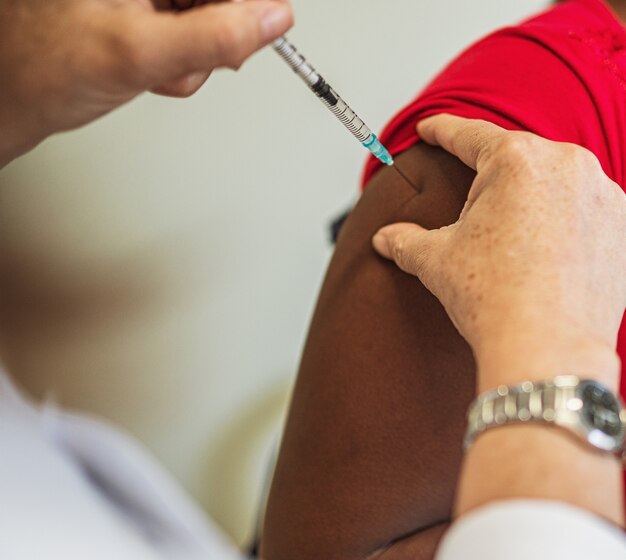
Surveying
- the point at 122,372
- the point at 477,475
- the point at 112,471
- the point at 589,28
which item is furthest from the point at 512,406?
the point at 122,372

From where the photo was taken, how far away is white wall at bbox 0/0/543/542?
0.83 meters

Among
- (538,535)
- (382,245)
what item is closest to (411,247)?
(382,245)

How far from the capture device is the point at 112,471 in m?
0.83

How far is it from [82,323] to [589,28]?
763 mm

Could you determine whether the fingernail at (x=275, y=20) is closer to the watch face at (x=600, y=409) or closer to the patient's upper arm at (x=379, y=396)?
the patient's upper arm at (x=379, y=396)

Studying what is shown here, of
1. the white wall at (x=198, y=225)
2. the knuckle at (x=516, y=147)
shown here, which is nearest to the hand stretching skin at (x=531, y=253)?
the knuckle at (x=516, y=147)

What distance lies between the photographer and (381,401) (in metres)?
0.65

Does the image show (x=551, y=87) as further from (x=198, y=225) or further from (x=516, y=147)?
(x=198, y=225)

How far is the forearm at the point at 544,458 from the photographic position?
0.42 m

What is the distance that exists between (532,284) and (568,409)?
104mm

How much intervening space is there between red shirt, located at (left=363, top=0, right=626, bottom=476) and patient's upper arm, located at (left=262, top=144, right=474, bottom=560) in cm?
7

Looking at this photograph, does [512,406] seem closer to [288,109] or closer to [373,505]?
[373,505]

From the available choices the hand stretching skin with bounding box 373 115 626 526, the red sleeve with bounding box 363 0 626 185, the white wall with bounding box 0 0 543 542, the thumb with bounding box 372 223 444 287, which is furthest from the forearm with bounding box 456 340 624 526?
the white wall with bounding box 0 0 543 542

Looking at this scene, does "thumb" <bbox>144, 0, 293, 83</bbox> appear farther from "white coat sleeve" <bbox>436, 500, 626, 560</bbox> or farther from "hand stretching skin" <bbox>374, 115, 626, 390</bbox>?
"white coat sleeve" <bbox>436, 500, 626, 560</bbox>
